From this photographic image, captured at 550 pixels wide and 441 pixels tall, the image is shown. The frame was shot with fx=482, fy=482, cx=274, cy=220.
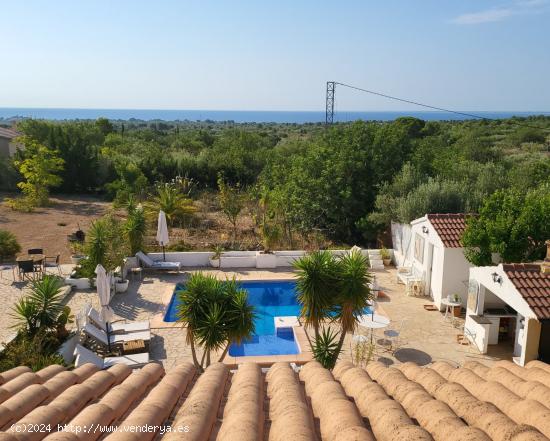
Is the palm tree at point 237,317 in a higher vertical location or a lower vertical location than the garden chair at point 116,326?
higher

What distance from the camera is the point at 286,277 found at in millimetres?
18938

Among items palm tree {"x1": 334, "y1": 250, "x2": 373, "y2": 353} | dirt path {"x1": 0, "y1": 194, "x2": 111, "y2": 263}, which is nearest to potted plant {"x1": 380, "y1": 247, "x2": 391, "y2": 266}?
palm tree {"x1": 334, "y1": 250, "x2": 373, "y2": 353}

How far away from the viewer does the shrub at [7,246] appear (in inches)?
790

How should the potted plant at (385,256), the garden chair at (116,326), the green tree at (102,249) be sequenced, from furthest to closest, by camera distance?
the potted plant at (385,256) < the green tree at (102,249) < the garden chair at (116,326)

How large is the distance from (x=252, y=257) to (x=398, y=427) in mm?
16583

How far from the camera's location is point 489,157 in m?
37.2

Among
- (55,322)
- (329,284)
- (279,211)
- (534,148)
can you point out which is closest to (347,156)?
(279,211)

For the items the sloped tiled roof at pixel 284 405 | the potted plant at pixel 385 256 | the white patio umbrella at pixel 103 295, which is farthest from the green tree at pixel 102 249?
the potted plant at pixel 385 256

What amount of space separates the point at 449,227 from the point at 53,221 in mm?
21503

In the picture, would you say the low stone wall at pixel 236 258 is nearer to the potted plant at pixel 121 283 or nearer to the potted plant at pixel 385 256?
the potted plant at pixel 385 256

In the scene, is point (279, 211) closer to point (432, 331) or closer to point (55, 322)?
point (432, 331)

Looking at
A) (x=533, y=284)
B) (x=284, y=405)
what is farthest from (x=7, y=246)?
(x=533, y=284)

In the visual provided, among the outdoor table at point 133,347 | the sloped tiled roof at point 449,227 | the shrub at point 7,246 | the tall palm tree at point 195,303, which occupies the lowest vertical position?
the outdoor table at point 133,347

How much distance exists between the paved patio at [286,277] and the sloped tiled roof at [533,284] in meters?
2.15
